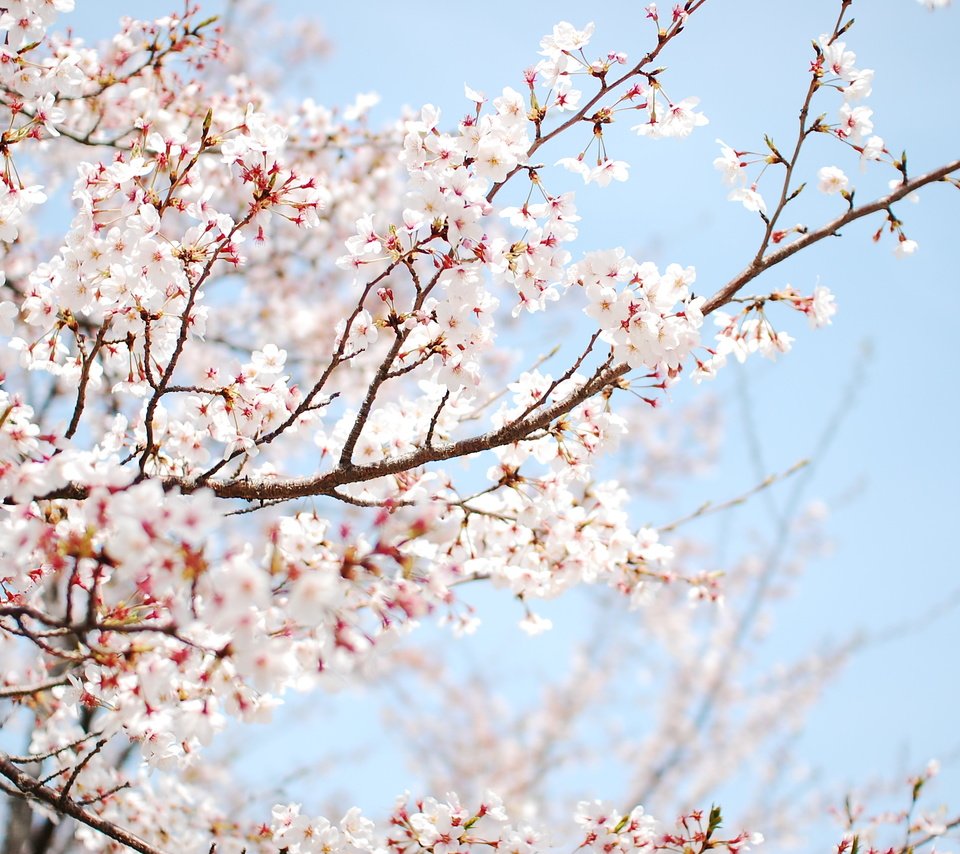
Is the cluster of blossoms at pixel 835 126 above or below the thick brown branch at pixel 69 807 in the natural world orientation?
above

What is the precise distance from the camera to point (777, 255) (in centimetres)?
262

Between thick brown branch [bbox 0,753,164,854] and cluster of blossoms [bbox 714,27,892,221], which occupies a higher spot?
cluster of blossoms [bbox 714,27,892,221]

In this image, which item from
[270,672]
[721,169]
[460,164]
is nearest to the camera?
[270,672]

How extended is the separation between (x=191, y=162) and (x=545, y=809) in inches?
394

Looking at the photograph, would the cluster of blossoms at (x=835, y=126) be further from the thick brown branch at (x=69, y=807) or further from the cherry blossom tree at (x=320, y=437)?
the thick brown branch at (x=69, y=807)

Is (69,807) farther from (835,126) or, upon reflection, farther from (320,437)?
(835,126)

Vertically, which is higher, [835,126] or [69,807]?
[835,126]

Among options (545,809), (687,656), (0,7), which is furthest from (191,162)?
(687,656)

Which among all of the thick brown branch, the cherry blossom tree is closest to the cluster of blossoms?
the cherry blossom tree

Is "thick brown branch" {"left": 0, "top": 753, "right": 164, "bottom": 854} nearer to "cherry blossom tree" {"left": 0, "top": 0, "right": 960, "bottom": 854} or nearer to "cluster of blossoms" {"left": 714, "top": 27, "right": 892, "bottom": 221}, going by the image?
"cherry blossom tree" {"left": 0, "top": 0, "right": 960, "bottom": 854}

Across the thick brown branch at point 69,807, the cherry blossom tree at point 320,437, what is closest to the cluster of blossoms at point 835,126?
the cherry blossom tree at point 320,437

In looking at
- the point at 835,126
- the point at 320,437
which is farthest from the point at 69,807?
the point at 835,126

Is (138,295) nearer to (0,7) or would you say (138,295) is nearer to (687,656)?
(0,7)

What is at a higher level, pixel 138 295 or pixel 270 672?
pixel 138 295
